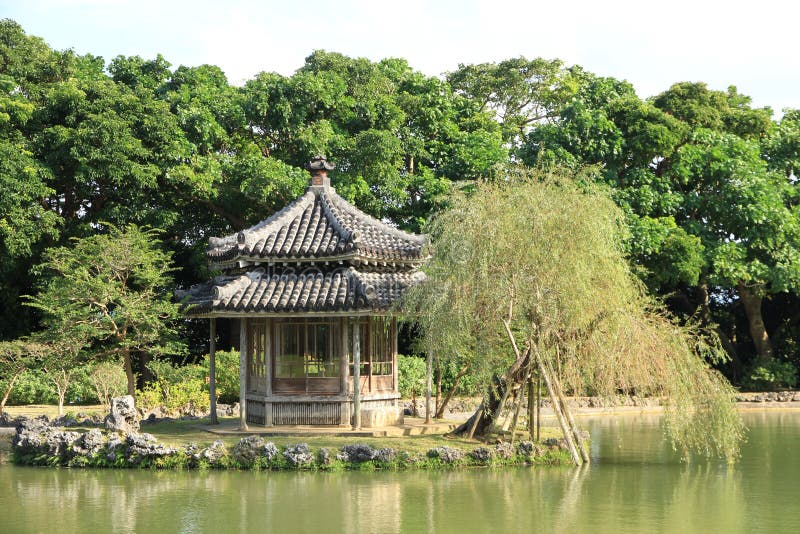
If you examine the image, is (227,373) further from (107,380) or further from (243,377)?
(243,377)

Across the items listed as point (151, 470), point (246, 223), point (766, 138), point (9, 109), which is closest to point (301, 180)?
point (246, 223)

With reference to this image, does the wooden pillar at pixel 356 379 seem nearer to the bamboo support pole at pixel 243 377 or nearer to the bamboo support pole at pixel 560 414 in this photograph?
the bamboo support pole at pixel 243 377

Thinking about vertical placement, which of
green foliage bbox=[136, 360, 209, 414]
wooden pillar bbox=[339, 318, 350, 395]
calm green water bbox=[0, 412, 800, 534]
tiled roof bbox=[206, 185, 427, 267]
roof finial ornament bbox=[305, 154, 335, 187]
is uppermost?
roof finial ornament bbox=[305, 154, 335, 187]

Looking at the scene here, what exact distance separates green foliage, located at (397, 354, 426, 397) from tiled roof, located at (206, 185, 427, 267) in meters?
6.39

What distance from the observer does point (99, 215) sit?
88.0 ft

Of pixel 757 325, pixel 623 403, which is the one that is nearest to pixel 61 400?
pixel 623 403

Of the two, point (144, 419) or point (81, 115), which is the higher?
point (81, 115)

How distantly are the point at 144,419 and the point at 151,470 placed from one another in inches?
212

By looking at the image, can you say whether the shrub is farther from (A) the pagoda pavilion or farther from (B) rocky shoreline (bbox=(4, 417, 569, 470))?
(B) rocky shoreline (bbox=(4, 417, 569, 470))

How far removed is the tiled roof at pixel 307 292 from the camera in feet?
57.5

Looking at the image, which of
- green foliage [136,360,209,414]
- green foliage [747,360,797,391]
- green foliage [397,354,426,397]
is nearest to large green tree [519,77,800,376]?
green foliage [747,360,797,391]

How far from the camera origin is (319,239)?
19.1 m

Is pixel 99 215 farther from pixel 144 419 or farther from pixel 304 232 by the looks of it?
pixel 304 232

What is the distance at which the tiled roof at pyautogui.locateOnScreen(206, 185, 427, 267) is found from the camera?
61.0 ft
